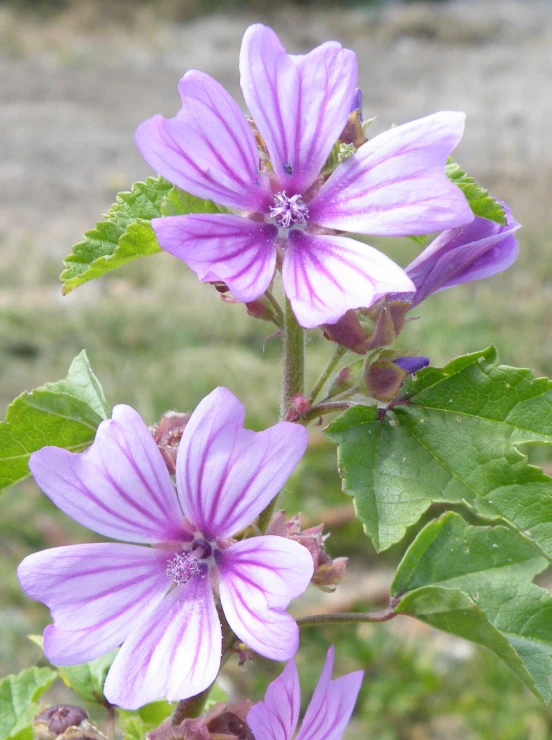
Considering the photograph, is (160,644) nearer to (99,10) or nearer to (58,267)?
(58,267)

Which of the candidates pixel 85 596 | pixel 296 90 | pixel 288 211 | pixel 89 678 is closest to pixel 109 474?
pixel 85 596

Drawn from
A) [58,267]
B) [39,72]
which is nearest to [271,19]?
[39,72]

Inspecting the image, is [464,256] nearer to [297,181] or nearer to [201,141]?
[297,181]

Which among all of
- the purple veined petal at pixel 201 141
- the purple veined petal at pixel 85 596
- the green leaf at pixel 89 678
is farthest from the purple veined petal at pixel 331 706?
the purple veined petal at pixel 201 141

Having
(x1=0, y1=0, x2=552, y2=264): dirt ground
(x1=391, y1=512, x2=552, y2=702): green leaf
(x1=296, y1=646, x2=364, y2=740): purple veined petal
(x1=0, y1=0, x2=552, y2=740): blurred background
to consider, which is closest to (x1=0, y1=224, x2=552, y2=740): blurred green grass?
(x1=0, y1=0, x2=552, y2=740): blurred background

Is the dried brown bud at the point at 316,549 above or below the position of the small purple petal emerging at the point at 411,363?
below

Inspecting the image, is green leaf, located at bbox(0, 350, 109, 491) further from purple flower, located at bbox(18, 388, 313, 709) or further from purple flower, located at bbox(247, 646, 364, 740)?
purple flower, located at bbox(247, 646, 364, 740)

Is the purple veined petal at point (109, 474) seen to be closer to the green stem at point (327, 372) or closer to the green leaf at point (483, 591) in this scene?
the green stem at point (327, 372)
